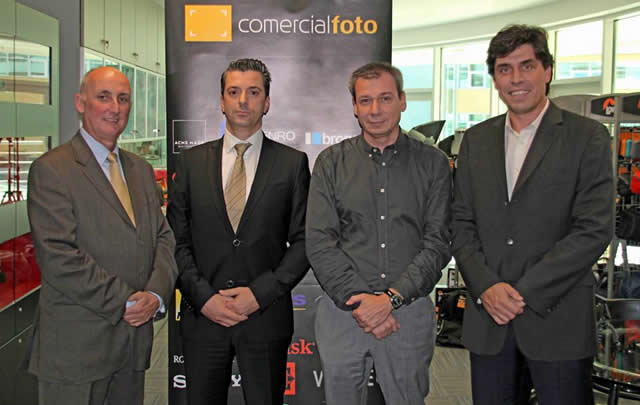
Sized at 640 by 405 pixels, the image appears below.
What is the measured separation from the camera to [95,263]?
2137 millimetres

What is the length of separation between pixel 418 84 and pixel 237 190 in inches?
483

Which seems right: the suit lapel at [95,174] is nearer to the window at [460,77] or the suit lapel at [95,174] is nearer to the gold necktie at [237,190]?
the gold necktie at [237,190]

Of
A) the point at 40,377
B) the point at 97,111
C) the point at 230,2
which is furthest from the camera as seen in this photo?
the point at 230,2

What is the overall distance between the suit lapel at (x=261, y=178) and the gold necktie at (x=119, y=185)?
44 cm

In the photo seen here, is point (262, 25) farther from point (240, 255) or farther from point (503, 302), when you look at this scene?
point (503, 302)

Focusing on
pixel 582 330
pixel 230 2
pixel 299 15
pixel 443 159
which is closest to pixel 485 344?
pixel 582 330

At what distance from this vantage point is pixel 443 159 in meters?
2.51

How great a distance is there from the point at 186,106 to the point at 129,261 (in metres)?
1.16

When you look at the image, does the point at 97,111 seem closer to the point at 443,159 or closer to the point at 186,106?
the point at 186,106

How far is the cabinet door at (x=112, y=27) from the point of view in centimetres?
525

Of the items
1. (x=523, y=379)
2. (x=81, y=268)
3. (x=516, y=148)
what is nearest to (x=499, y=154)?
(x=516, y=148)

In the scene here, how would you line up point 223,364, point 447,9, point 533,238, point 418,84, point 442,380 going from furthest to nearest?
point 418,84 → point 447,9 → point 442,380 → point 223,364 → point 533,238

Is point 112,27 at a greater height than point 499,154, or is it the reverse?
point 112,27

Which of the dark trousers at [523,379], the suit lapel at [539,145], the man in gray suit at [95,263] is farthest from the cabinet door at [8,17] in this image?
the dark trousers at [523,379]
